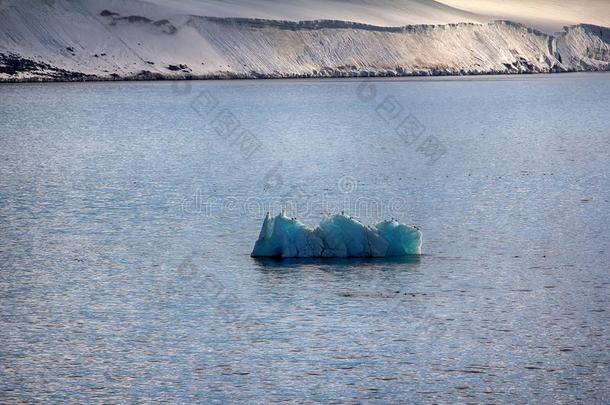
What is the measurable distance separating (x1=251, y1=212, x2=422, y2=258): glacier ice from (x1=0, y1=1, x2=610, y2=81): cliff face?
8718cm

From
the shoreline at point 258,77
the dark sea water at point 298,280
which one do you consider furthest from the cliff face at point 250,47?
the dark sea water at point 298,280

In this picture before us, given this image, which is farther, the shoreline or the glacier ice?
the shoreline

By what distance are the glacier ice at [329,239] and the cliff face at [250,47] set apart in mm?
87181

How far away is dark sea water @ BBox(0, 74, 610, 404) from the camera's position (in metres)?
14.4

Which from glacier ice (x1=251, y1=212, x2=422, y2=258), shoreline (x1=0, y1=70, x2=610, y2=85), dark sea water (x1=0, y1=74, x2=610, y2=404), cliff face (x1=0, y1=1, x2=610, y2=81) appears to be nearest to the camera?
dark sea water (x1=0, y1=74, x2=610, y2=404)

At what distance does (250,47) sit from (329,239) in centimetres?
10499

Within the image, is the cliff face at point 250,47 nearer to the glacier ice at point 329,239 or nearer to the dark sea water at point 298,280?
the dark sea water at point 298,280

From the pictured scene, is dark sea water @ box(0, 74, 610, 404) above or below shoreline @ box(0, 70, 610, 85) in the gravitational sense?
below

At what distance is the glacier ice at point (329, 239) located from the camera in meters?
21.3

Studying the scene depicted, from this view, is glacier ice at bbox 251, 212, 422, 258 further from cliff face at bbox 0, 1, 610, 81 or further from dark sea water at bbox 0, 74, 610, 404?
cliff face at bbox 0, 1, 610, 81

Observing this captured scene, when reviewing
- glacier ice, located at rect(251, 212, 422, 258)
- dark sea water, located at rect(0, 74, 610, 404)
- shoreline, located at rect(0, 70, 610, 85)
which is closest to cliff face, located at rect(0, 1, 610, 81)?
shoreline, located at rect(0, 70, 610, 85)

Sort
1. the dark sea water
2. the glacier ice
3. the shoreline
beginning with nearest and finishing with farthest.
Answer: the dark sea water → the glacier ice → the shoreline

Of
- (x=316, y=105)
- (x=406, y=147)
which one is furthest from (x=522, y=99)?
(x=406, y=147)

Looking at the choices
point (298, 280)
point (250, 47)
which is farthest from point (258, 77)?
point (298, 280)
